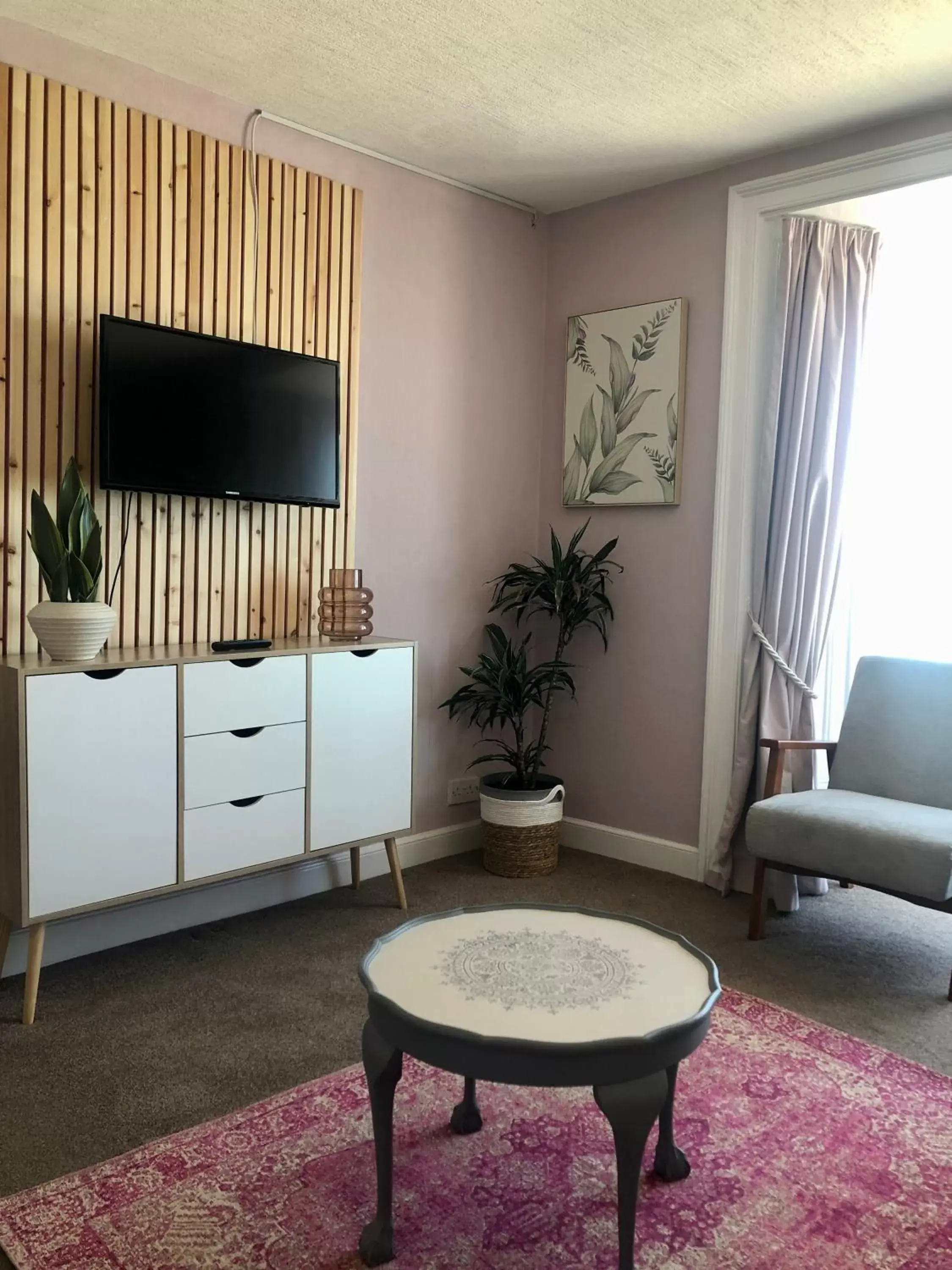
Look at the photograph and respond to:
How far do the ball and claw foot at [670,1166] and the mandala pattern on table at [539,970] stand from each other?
0.37 meters

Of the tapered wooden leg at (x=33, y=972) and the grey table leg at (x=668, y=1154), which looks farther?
the tapered wooden leg at (x=33, y=972)

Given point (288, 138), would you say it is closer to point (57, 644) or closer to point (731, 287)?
point (731, 287)

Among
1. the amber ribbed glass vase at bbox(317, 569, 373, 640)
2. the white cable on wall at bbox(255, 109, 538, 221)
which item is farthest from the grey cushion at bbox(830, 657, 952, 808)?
the white cable on wall at bbox(255, 109, 538, 221)

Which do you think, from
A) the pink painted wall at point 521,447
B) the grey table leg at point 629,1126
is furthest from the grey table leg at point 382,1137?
the pink painted wall at point 521,447

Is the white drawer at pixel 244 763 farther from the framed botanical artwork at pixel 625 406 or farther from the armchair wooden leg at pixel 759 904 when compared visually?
the framed botanical artwork at pixel 625 406

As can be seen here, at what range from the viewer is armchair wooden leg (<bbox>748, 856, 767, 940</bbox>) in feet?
10.2

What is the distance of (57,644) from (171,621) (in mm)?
573

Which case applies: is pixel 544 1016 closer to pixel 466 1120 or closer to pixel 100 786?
pixel 466 1120

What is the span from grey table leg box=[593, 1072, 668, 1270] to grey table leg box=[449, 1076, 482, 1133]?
0.53 m

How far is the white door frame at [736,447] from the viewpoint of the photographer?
356 cm

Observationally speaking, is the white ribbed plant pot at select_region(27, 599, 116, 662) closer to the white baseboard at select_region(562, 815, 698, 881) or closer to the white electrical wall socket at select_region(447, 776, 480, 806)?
the white electrical wall socket at select_region(447, 776, 480, 806)

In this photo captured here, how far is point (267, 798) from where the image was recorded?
298 centimetres

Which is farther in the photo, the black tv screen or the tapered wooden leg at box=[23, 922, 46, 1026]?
the black tv screen

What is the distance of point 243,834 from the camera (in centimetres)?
293
